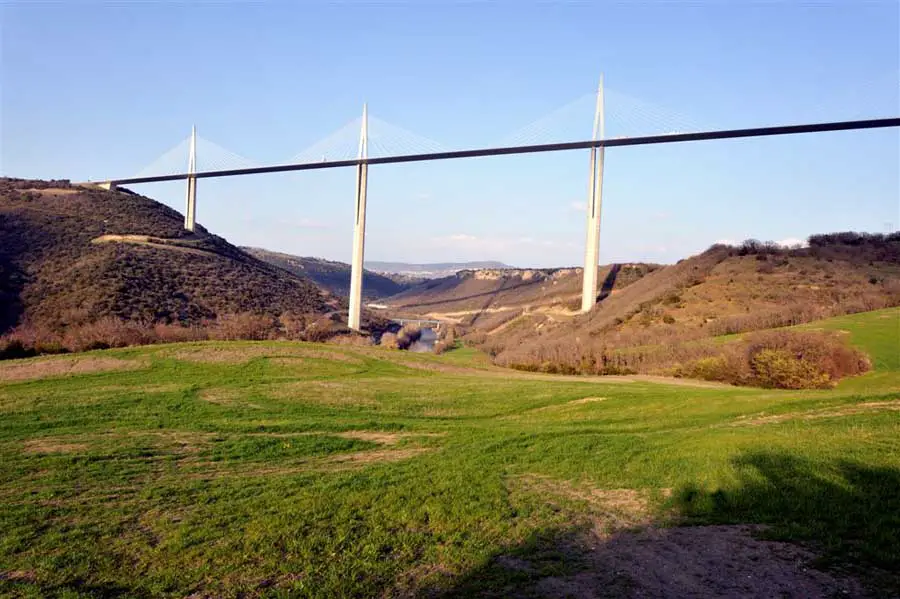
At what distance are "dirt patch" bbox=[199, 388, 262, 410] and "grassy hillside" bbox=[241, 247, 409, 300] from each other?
8364 cm

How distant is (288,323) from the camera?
1892 inches

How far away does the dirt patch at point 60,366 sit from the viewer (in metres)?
22.4

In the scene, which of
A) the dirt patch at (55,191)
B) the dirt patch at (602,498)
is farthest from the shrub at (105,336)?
the dirt patch at (55,191)

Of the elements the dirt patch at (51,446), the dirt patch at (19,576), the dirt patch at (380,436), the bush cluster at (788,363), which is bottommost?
the dirt patch at (51,446)

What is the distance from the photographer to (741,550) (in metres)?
7.29

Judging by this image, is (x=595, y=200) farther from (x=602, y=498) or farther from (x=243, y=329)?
(x=602, y=498)

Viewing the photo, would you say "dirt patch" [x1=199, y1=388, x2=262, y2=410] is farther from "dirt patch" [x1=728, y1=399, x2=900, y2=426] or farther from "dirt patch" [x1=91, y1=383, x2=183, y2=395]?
"dirt patch" [x1=728, y1=399, x2=900, y2=426]

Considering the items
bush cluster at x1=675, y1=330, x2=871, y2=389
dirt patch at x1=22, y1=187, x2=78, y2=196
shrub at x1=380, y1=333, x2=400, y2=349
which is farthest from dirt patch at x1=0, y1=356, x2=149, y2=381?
dirt patch at x1=22, y1=187, x2=78, y2=196

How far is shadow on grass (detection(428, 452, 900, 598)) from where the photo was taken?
6410mm

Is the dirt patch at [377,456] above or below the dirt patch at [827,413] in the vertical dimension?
below

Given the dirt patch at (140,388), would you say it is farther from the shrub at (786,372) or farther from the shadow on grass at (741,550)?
the shrub at (786,372)

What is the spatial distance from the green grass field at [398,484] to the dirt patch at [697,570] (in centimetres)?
28

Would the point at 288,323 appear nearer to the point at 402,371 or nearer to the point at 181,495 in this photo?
the point at 402,371

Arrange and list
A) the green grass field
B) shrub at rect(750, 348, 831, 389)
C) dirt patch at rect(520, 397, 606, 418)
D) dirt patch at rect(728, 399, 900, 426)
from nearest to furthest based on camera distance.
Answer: the green grass field < dirt patch at rect(728, 399, 900, 426) < dirt patch at rect(520, 397, 606, 418) < shrub at rect(750, 348, 831, 389)
